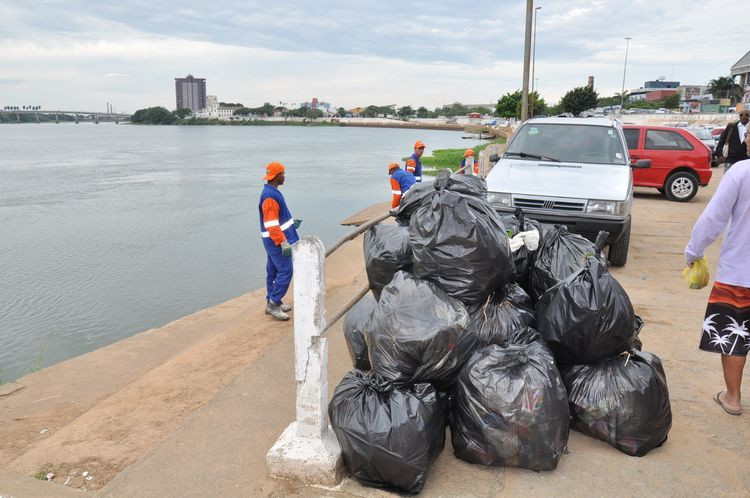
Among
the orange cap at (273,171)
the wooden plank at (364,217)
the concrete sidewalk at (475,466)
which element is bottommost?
the wooden plank at (364,217)

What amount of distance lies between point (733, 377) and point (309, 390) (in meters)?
2.54

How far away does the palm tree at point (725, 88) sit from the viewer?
74.4 m

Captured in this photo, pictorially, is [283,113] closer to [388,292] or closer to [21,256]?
[21,256]

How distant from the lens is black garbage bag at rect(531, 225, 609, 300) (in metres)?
3.75

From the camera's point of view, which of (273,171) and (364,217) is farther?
(364,217)

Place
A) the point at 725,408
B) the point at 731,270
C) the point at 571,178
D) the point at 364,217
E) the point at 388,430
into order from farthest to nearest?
the point at 364,217
the point at 571,178
the point at 725,408
the point at 731,270
the point at 388,430

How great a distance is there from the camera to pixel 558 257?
152 inches

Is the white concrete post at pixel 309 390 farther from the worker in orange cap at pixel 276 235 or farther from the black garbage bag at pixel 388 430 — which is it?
the worker in orange cap at pixel 276 235

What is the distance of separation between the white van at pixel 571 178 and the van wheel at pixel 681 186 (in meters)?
6.19

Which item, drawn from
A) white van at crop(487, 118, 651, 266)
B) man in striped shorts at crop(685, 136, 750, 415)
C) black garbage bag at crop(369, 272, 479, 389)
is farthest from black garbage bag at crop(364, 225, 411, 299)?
white van at crop(487, 118, 651, 266)

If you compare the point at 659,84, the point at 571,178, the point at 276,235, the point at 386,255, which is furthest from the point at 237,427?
the point at 659,84

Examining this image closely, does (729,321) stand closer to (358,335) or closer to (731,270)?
(731,270)

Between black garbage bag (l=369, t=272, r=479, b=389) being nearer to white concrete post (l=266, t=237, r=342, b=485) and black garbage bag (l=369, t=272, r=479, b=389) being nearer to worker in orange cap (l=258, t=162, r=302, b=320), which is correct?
white concrete post (l=266, t=237, r=342, b=485)

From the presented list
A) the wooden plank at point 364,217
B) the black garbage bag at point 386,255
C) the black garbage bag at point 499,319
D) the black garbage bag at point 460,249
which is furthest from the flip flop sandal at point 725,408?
the wooden plank at point 364,217
